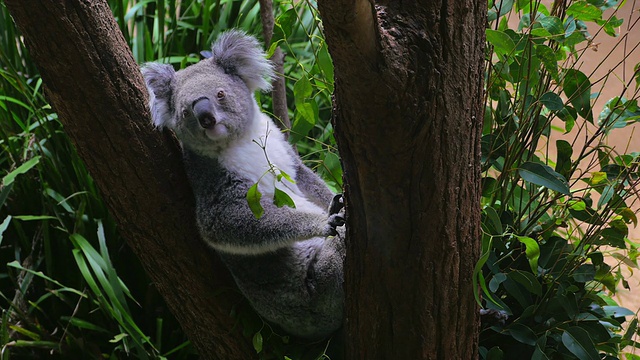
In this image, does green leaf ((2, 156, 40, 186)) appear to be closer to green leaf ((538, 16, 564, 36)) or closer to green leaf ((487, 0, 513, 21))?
green leaf ((487, 0, 513, 21))

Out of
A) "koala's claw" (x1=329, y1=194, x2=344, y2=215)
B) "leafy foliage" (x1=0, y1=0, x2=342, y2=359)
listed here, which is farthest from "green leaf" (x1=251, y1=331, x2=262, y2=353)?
"leafy foliage" (x1=0, y1=0, x2=342, y2=359)

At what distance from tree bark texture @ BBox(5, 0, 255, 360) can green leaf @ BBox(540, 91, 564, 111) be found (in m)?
1.21

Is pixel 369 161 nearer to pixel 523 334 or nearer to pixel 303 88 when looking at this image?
pixel 303 88

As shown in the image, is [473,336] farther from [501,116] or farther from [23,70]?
[23,70]

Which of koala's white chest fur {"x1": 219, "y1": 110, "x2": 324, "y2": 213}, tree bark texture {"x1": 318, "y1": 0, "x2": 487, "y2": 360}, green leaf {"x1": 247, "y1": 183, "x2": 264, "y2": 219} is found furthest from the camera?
koala's white chest fur {"x1": 219, "y1": 110, "x2": 324, "y2": 213}

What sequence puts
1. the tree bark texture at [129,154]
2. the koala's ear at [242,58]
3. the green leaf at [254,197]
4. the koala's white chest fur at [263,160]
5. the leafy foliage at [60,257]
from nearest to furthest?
the green leaf at [254,197]
the tree bark texture at [129,154]
the koala's white chest fur at [263,160]
the koala's ear at [242,58]
the leafy foliage at [60,257]

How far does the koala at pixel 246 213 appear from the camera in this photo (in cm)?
221

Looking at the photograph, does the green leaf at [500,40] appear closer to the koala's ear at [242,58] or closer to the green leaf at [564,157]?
the green leaf at [564,157]

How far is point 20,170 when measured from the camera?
3359 mm

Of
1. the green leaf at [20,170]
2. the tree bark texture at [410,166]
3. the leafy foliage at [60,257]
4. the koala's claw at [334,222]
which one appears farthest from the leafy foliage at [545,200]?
the green leaf at [20,170]

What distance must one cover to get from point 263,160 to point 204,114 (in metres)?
0.33

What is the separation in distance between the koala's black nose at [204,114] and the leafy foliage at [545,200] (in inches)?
37.3

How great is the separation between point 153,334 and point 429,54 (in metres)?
2.53

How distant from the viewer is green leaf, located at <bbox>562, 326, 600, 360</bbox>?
1.98m
